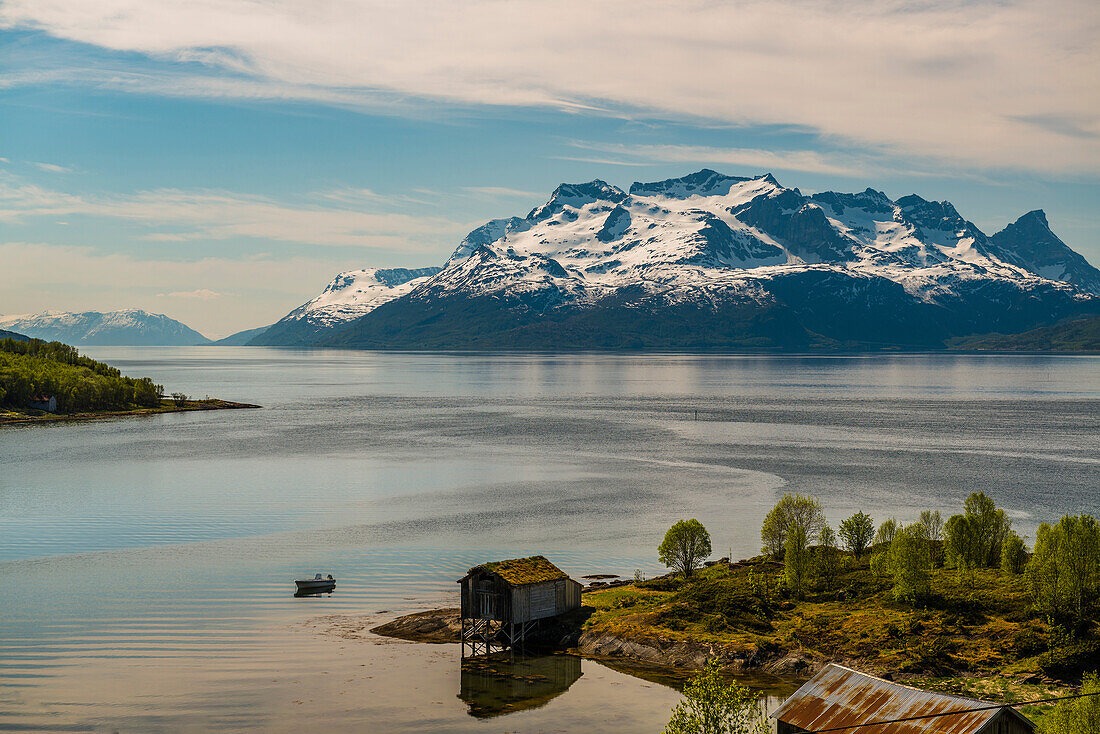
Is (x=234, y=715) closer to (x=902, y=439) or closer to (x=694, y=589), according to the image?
(x=694, y=589)

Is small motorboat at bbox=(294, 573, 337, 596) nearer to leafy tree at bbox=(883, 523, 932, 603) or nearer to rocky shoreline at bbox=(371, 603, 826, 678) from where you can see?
rocky shoreline at bbox=(371, 603, 826, 678)

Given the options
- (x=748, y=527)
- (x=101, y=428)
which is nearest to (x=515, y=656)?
(x=748, y=527)

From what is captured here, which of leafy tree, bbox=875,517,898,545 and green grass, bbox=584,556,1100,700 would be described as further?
leafy tree, bbox=875,517,898,545

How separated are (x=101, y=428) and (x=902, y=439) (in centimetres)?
15999

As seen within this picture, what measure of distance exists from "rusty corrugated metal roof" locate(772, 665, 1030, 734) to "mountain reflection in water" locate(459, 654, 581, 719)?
1471 centimetres

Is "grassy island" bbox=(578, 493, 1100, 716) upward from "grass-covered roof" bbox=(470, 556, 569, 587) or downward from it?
downward

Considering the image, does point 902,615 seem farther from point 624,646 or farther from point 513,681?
point 513,681

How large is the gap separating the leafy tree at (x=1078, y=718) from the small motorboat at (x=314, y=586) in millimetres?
49275

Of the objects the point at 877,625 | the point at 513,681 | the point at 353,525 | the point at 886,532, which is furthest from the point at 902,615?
the point at 353,525

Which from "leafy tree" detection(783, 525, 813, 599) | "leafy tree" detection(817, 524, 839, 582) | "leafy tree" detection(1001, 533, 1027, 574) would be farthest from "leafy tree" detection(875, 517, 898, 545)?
"leafy tree" detection(783, 525, 813, 599)

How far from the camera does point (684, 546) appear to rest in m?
70.6

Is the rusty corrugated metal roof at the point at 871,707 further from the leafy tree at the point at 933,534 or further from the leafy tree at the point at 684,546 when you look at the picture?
the leafy tree at the point at 933,534

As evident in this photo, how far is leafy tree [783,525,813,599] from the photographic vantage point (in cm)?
6353

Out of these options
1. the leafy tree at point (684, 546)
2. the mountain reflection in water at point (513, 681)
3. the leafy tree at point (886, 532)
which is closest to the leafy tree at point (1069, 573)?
the leafy tree at point (886, 532)
